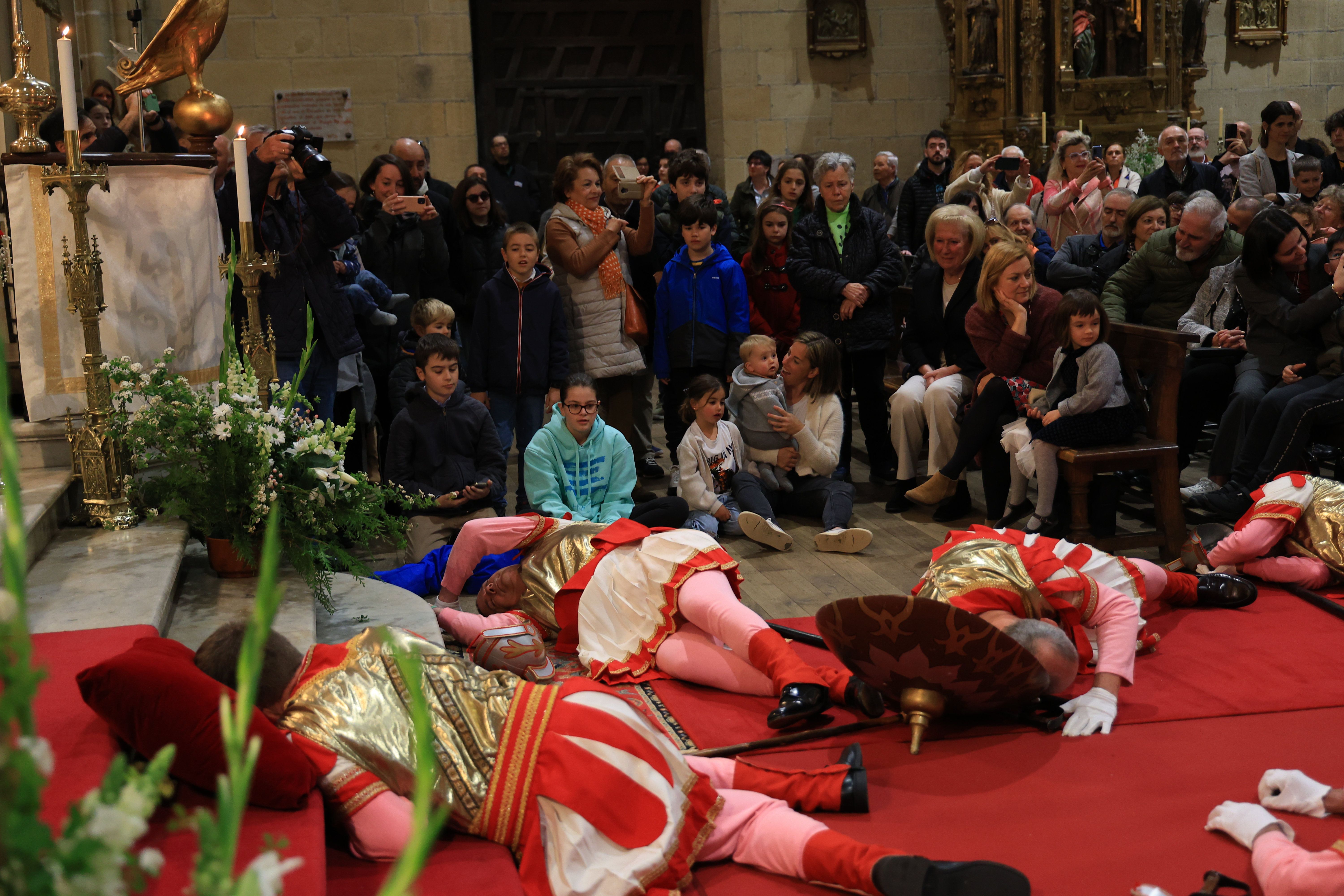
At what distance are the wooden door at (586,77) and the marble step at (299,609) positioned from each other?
6843 millimetres

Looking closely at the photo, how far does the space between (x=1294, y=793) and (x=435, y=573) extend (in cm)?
283

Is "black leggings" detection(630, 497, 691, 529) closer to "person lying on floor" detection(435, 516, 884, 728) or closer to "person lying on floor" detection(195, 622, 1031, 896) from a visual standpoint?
"person lying on floor" detection(435, 516, 884, 728)

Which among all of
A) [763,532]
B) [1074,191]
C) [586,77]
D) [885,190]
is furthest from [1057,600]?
[586,77]

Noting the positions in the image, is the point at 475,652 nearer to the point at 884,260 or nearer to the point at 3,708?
the point at 3,708

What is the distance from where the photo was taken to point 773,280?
6164 millimetres

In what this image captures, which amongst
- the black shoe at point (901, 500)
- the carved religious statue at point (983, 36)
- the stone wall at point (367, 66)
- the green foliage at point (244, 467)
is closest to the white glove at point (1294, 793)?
the green foliage at point (244, 467)

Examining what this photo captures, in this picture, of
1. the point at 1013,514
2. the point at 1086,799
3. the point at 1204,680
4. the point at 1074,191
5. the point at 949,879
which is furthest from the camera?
the point at 1074,191

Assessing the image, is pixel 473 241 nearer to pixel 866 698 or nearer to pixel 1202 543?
pixel 1202 543

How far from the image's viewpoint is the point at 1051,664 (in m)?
3.01

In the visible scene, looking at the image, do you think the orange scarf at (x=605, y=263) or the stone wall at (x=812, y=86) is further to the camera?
the stone wall at (x=812, y=86)

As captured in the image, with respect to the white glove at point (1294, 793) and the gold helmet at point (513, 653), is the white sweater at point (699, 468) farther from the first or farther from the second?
the white glove at point (1294, 793)

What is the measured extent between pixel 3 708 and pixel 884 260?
5626 mm

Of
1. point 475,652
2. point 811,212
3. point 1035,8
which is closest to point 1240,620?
point 475,652

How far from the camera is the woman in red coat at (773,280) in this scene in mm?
6117
